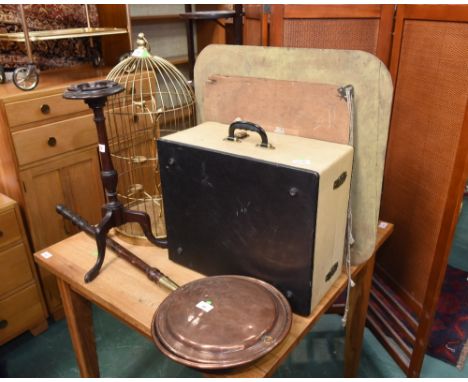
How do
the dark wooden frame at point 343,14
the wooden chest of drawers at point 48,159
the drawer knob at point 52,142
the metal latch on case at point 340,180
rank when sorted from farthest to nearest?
the drawer knob at point 52,142, the wooden chest of drawers at point 48,159, the dark wooden frame at point 343,14, the metal latch on case at point 340,180

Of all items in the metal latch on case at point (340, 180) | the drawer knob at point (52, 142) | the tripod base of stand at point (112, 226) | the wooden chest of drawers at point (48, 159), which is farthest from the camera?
the drawer knob at point (52, 142)

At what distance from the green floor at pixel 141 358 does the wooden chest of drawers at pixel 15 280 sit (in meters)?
0.10

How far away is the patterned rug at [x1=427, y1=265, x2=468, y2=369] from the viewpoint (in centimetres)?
174

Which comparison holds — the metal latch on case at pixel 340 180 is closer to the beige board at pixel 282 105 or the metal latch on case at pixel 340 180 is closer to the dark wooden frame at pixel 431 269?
the beige board at pixel 282 105

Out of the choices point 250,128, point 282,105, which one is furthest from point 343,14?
point 250,128

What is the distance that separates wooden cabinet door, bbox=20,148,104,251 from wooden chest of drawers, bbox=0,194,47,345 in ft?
0.21

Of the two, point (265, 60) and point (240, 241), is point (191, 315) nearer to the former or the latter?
point (240, 241)

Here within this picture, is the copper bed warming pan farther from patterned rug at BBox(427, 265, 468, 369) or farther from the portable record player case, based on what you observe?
patterned rug at BBox(427, 265, 468, 369)

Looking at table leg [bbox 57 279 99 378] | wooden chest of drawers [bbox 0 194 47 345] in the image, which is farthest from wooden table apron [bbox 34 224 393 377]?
wooden chest of drawers [bbox 0 194 47 345]

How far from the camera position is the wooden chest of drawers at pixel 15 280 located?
169 centimetres

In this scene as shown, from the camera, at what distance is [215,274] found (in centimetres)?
99

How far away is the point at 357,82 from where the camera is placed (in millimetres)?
875

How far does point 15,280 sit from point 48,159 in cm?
53

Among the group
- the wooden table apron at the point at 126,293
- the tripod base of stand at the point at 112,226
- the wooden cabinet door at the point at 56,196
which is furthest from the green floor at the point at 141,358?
the tripod base of stand at the point at 112,226
